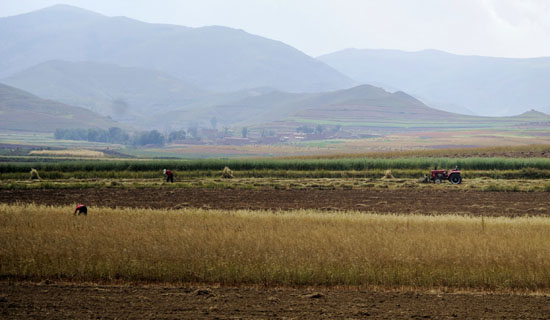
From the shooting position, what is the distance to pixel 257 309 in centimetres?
1304

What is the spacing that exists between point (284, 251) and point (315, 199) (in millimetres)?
18428

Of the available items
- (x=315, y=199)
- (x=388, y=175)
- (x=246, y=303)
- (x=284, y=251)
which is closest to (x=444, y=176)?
(x=388, y=175)

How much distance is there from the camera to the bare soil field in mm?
12625

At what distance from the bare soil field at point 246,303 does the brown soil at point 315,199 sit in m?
14.4

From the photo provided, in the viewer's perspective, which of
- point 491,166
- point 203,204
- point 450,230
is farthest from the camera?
point 491,166

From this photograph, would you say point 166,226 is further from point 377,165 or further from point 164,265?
point 377,165

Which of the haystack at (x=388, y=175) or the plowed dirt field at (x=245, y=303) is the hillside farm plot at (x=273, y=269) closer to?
the plowed dirt field at (x=245, y=303)

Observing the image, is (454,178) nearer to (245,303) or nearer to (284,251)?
(284,251)

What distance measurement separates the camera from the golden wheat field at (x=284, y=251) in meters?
15.6

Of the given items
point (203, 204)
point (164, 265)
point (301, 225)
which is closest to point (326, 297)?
point (164, 265)

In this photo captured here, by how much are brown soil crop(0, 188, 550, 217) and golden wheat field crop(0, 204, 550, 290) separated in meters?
8.71

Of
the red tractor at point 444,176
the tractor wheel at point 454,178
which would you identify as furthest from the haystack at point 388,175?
the tractor wheel at point 454,178

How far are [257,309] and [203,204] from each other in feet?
64.1

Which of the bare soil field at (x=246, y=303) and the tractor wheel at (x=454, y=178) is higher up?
the tractor wheel at (x=454, y=178)
